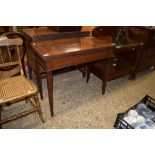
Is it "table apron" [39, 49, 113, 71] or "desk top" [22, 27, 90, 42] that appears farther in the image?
"desk top" [22, 27, 90, 42]

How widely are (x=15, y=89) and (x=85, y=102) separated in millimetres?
944

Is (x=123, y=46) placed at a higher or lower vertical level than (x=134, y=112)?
higher

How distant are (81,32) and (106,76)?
2.23 ft

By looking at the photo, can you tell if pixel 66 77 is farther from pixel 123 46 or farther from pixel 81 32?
pixel 123 46

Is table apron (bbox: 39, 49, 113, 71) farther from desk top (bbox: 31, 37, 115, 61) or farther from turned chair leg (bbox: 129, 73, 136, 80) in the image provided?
turned chair leg (bbox: 129, 73, 136, 80)

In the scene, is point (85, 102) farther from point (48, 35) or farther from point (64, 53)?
point (48, 35)

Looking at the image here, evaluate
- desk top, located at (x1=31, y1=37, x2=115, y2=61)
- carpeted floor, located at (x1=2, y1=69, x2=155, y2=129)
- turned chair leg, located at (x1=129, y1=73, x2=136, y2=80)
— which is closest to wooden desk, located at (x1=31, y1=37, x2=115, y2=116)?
desk top, located at (x1=31, y1=37, x2=115, y2=61)

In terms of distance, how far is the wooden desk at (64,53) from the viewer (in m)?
1.37

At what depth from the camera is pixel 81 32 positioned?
6.40ft

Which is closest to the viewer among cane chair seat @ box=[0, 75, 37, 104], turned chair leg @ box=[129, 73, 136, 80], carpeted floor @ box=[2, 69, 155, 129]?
cane chair seat @ box=[0, 75, 37, 104]

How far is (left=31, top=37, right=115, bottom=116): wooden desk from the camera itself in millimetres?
1369

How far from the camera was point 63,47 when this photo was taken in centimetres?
153

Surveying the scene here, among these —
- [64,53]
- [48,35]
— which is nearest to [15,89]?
[64,53]
